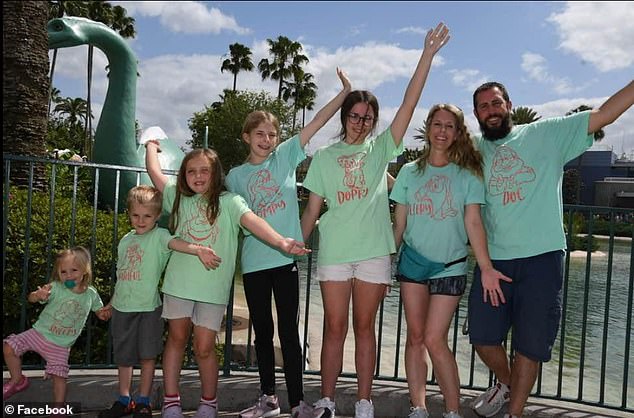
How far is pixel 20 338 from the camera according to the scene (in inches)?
122

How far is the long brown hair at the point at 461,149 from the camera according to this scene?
10.3 feet

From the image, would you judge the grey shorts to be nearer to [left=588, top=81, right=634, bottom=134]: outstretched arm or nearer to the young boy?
the young boy

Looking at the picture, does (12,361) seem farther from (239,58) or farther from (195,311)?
(239,58)

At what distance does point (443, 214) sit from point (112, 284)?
218 cm

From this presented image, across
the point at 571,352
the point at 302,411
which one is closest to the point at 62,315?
the point at 302,411

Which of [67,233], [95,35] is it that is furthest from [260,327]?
[95,35]

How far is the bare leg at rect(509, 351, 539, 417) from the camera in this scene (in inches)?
123

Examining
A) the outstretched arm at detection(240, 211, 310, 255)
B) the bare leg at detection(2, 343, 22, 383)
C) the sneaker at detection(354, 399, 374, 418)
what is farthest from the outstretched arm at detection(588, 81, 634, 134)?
the bare leg at detection(2, 343, 22, 383)

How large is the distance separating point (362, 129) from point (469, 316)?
1.18 metres

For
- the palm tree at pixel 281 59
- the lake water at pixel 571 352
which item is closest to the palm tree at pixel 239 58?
the palm tree at pixel 281 59

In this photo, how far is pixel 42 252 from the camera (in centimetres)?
421

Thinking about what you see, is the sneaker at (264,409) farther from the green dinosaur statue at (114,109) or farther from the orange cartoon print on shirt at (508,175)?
the green dinosaur statue at (114,109)

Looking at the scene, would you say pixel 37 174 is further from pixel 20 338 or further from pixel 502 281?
pixel 502 281

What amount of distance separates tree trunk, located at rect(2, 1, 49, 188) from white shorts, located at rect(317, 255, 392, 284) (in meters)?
4.10
